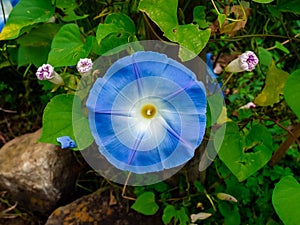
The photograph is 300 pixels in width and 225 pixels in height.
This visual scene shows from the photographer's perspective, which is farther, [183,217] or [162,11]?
[183,217]

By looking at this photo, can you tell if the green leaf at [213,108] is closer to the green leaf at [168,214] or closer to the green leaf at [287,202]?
the green leaf at [287,202]

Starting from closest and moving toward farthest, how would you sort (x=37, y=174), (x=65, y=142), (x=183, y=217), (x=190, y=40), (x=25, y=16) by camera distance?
(x=190, y=40) < (x=65, y=142) < (x=25, y=16) < (x=183, y=217) < (x=37, y=174)

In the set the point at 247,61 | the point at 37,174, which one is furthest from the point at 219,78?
the point at 37,174

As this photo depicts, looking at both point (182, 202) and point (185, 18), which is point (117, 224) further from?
point (185, 18)

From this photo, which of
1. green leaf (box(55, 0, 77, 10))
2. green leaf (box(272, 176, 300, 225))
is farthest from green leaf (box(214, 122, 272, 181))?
green leaf (box(55, 0, 77, 10))

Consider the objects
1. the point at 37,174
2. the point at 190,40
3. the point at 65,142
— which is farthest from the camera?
the point at 37,174

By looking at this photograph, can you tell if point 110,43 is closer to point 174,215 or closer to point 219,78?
point 219,78
